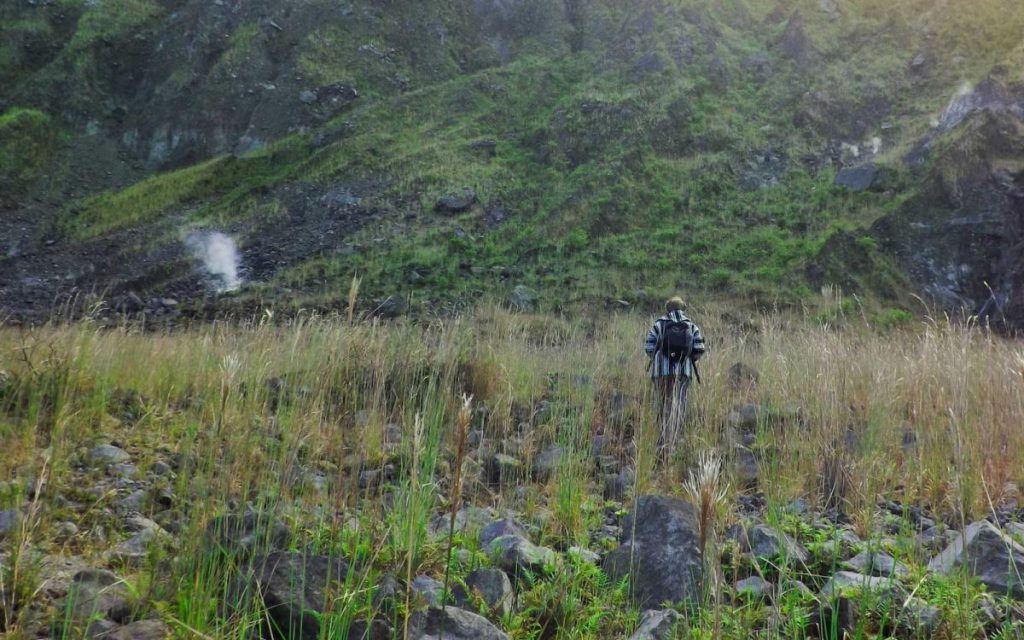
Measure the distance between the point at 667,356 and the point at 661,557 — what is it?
3.01m

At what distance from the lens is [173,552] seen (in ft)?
6.71

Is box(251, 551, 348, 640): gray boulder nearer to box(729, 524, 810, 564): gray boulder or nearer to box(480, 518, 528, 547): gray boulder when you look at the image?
box(480, 518, 528, 547): gray boulder

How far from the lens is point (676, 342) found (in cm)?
512

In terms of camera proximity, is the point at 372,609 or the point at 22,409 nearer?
the point at 372,609

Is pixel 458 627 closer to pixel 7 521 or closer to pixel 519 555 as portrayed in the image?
pixel 519 555

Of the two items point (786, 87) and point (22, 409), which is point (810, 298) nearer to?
point (786, 87)

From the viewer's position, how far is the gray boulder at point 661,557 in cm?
214

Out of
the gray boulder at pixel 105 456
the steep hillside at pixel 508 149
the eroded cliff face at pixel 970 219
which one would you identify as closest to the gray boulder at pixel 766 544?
the gray boulder at pixel 105 456

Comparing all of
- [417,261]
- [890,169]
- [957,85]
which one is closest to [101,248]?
[417,261]

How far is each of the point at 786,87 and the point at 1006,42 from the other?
739 cm

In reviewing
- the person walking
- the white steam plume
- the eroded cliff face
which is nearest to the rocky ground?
the person walking

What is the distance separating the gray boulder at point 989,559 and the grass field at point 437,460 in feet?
0.36

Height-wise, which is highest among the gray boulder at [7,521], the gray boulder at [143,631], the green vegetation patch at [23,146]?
the green vegetation patch at [23,146]

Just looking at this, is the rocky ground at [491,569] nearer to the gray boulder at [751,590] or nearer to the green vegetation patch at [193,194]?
the gray boulder at [751,590]
